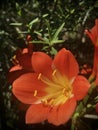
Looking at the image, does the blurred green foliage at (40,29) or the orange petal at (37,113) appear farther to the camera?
the blurred green foliage at (40,29)

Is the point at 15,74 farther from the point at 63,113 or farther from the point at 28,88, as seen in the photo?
the point at 63,113

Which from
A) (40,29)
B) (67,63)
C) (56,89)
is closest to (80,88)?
(67,63)

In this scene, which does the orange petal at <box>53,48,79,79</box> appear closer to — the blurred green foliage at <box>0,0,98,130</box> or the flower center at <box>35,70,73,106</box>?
the flower center at <box>35,70,73,106</box>

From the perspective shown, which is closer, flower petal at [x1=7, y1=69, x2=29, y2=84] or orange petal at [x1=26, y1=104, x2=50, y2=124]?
orange petal at [x1=26, y1=104, x2=50, y2=124]

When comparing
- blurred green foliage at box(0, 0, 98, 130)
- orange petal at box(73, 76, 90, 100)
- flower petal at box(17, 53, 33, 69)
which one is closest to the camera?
orange petal at box(73, 76, 90, 100)

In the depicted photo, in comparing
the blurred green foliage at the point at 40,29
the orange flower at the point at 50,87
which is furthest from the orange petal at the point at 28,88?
the blurred green foliage at the point at 40,29

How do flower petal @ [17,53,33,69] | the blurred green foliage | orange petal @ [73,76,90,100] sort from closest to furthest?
orange petal @ [73,76,90,100] < flower petal @ [17,53,33,69] < the blurred green foliage

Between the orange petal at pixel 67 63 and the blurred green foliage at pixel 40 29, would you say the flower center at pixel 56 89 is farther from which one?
the blurred green foliage at pixel 40 29

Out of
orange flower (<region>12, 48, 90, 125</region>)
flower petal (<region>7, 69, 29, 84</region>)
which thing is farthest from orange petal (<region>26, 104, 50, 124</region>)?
flower petal (<region>7, 69, 29, 84</region>)

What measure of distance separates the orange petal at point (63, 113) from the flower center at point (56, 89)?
0.04 meters

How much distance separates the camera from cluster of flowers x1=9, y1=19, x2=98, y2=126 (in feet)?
2.91

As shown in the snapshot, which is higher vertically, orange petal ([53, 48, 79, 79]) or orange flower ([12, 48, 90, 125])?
orange petal ([53, 48, 79, 79])

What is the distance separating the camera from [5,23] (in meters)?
1.56

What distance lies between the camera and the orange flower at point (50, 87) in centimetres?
88
